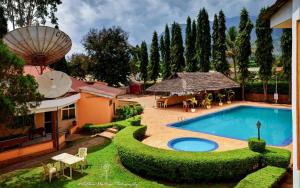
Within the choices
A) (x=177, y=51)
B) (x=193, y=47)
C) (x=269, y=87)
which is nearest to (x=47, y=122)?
(x=269, y=87)

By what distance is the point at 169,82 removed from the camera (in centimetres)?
3173

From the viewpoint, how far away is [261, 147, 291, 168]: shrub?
451 inches

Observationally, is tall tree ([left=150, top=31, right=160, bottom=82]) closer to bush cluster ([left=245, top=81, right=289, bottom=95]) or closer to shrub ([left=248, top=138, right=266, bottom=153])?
bush cluster ([left=245, top=81, right=289, bottom=95])

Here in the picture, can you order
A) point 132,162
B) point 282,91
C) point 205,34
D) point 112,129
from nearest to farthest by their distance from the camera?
point 132,162 < point 112,129 < point 282,91 < point 205,34

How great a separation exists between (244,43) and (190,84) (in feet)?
38.9

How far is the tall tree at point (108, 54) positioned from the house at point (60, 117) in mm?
19933

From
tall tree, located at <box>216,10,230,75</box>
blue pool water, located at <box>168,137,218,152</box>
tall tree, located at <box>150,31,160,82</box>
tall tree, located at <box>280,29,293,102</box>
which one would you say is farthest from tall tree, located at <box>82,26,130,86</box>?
blue pool water, located at <box>168,137,218,152</box>

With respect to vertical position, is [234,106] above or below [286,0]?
below

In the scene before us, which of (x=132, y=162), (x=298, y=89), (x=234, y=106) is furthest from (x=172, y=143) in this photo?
(x=234, y=106)

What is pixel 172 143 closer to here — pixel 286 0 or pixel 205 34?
pixel 286 0

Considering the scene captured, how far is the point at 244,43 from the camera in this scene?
1416 inches

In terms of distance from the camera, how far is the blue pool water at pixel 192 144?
16719 mm

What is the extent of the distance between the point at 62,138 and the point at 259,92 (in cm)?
2889

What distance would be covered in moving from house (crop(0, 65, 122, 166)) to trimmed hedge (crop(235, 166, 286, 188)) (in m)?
11.6
